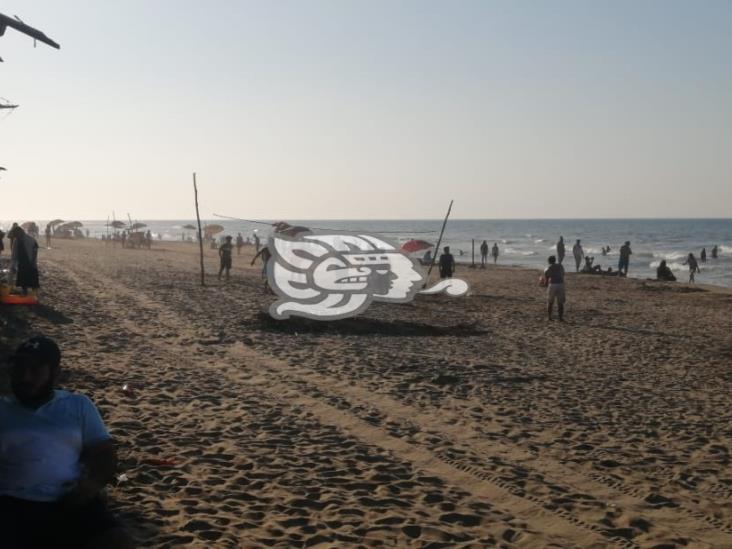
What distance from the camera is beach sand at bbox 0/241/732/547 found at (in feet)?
17.3

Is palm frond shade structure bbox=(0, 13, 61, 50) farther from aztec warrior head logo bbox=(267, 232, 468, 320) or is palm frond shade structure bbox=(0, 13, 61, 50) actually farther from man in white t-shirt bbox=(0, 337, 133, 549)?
man in white t-shirt bbox=(0, 337, 133, 549)

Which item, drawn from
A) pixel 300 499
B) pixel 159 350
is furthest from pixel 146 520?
pixel 159 350

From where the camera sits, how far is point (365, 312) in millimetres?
17500

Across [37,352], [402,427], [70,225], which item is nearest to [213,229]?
[70,225]

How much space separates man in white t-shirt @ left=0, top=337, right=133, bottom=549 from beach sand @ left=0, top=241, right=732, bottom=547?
140cm

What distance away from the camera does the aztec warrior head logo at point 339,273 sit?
729 inches

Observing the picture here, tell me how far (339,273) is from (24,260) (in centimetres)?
939

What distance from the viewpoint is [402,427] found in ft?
25.7

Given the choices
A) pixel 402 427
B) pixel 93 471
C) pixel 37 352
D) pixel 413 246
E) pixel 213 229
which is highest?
pixel 213 229

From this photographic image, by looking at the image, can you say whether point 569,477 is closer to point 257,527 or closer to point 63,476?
point 257,527

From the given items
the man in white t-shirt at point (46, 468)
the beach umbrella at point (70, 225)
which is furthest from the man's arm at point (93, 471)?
the beach umbrella at point (70, 225)

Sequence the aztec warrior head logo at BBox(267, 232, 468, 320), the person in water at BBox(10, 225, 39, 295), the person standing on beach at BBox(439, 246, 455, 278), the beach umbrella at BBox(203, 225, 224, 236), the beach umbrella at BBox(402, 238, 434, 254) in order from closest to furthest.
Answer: the person in water at BBox(10, 225, 39, 295) → the aztec warrior head logo at BBox(267, 232, 468, 320) → the person standing on beach at BBox(439, 246, 455, 278) → the beach umbrella at BBox(402, 238, 434, 254) → the beach umbrella at BBox(203, 225, 224, 236)

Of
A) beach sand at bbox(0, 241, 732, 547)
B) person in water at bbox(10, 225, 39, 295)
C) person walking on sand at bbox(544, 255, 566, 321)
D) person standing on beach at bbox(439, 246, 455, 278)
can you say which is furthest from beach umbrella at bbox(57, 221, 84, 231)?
person walking on sand at bbox(544, 255, 566, 321)

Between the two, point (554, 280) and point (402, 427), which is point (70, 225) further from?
point (402, 427)
